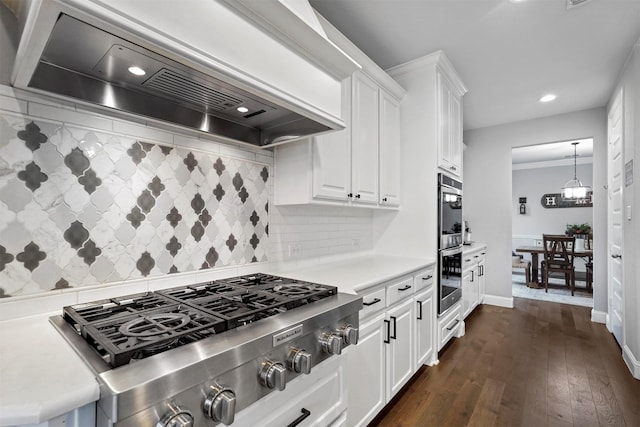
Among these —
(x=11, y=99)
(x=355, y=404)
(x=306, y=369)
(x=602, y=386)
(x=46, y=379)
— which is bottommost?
(x=602, y=386)

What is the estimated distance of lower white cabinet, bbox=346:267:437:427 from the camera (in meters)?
1.59

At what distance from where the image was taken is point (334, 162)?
6.54ft

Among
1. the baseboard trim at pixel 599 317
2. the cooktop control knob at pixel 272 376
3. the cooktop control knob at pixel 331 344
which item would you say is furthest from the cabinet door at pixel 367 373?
the baseboard trim at pixel 599 317

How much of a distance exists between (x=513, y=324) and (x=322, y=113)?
11.8 feet

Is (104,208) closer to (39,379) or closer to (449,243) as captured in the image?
→ (39,379)

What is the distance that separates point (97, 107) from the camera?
120 centimetres

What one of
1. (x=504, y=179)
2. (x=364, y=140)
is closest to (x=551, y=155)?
(x=504, y=179)

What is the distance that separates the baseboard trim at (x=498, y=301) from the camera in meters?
4.29

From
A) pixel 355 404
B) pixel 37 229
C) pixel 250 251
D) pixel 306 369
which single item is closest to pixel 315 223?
pixel 250 251

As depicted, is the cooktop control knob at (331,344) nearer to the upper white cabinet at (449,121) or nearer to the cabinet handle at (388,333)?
the cabinet handle at (388,333)

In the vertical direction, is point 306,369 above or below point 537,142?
below

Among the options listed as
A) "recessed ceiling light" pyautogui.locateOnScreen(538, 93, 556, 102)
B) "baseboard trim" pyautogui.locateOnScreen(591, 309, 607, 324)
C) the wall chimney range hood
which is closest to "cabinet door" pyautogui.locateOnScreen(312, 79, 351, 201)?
the wall chimney range hood

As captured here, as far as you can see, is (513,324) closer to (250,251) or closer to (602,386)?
(602,386)

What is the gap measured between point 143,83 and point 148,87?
3 centimetres
